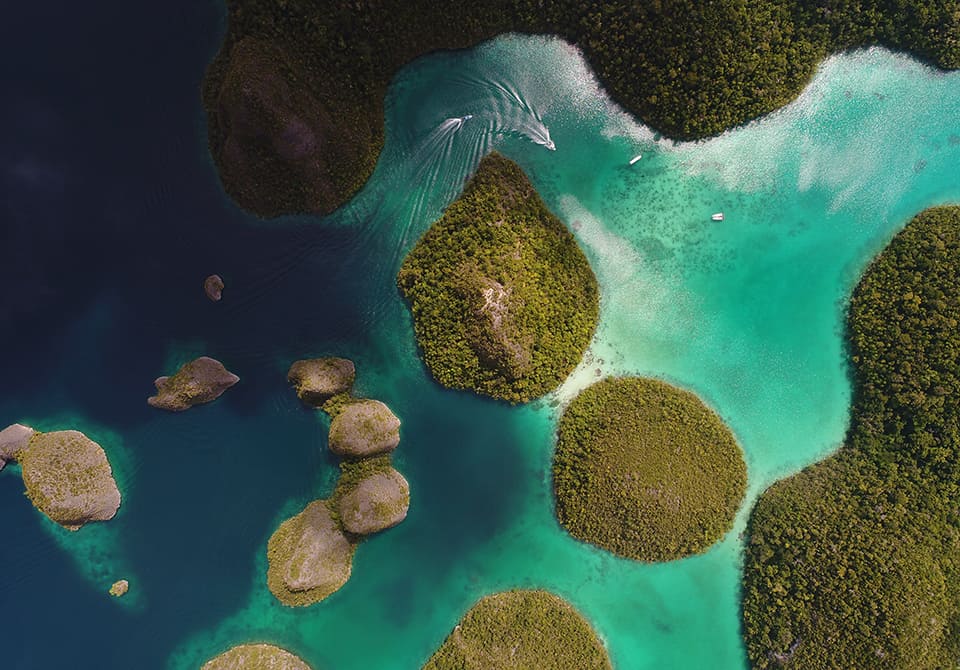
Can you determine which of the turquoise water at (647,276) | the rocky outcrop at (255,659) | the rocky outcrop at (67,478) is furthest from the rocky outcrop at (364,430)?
the rocky outcrop at (67,478)

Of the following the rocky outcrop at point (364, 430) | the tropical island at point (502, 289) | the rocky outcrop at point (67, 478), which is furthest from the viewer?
the rocky outcrop at point (67, 478)

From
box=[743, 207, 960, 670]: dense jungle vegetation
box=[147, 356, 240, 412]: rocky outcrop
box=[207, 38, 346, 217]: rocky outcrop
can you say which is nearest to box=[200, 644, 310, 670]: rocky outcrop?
box=[147, 356, 240, 412]: rocky outcrop

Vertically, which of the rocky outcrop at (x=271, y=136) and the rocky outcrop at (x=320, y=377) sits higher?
the rocky outcrop at (x=271, y=136)

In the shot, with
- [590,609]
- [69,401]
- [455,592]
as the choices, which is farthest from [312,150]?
[590,609]

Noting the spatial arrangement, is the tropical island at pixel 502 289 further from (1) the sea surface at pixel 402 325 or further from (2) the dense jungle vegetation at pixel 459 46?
(2) the dense jungle vegetation at pixel 459 46

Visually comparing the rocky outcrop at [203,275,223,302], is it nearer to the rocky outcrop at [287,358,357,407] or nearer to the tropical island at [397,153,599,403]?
the rocky outcrop at [287,358,357,407]

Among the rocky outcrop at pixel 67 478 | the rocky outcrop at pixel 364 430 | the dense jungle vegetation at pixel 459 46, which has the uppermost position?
the dense jungle vegetation at pixel 459 46

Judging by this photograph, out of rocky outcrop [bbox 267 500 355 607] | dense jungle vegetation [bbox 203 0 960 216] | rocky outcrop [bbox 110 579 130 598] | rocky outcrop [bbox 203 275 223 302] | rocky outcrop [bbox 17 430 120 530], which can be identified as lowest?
rocky outcrop [bbox 267 500 355 607]
